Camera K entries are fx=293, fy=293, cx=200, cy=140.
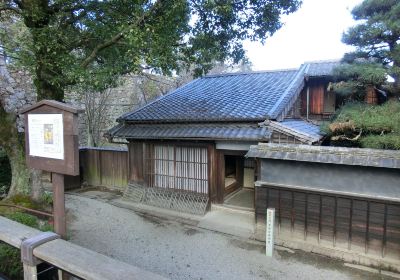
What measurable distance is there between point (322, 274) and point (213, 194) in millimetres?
4694

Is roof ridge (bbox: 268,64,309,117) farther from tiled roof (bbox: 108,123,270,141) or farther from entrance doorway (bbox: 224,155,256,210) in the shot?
entrance doorway (bbox: 224,155,256,210)

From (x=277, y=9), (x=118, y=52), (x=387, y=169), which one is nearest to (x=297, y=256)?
(x=387, y=169)

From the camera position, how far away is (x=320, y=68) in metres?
13.7

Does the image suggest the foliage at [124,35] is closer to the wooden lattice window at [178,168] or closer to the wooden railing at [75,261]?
the wooden lattice window at [178,168]

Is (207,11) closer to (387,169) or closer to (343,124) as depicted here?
(343,124)

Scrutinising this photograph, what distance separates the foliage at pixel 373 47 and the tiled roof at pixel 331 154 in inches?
119

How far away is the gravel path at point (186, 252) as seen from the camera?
255 inches

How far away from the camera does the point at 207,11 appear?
7.93 m

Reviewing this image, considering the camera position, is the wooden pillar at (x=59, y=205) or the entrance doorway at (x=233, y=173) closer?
the wooden pillar at (x=59, y=205)

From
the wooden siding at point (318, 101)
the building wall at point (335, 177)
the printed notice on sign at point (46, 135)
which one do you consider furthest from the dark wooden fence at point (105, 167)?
the printed notice on sign at point (46, 135)

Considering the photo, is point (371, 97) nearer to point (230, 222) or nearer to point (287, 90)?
point (287, 90)

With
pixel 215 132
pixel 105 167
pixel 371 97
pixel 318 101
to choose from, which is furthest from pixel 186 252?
pixel 318 101

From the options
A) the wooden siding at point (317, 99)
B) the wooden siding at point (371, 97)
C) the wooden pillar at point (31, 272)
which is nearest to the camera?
the wooden pillar at point (31, 272)

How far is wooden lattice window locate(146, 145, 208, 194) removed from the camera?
10.6 meters
